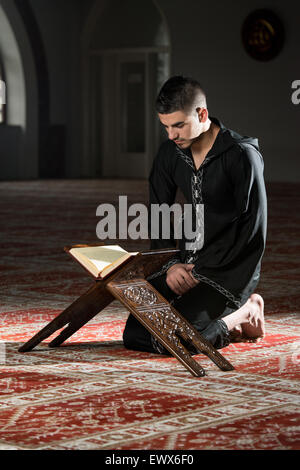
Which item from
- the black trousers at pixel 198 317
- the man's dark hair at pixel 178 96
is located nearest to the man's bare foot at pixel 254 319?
the black trousers at pixel 198 317

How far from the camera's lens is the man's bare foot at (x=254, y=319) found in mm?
3924

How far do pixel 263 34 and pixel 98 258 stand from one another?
1444cm

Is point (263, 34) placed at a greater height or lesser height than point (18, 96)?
greater

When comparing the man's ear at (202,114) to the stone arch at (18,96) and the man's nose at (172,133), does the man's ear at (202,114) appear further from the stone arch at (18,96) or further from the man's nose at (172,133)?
the stone arch at (18,96)

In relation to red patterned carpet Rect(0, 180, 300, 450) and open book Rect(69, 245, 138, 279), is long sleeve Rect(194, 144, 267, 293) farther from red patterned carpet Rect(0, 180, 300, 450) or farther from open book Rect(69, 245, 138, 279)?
open book Rect(69, 245, 138, 279)

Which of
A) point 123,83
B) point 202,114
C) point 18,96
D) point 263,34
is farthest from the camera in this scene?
point 123,83

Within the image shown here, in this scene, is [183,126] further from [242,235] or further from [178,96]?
[242,235]

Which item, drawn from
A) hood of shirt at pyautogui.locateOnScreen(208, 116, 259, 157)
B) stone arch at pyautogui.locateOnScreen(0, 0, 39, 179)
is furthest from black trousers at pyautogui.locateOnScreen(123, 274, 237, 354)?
stone arch at pyautogui.locateOnScreen(0, 0, 39, 179)

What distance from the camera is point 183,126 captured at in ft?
11.8

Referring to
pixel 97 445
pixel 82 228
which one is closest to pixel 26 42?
pixel 82 228

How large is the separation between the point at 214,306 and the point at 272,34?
14.1 metres

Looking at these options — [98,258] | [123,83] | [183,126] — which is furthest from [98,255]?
[123,83]

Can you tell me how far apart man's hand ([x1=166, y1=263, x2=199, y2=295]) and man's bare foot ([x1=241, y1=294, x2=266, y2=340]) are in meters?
0.29

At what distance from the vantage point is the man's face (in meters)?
3.55
